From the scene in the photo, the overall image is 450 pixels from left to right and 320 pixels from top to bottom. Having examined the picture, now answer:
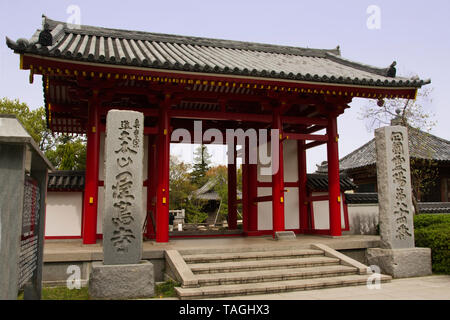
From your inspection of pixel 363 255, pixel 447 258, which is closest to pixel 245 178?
pixel 363 255

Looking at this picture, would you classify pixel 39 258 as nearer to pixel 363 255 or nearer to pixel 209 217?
pixel 363 255

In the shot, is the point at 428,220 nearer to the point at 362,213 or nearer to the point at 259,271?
the point at 362,213

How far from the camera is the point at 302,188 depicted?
12117 millimetres

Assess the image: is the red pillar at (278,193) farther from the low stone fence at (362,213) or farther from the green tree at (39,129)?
the green tree at (39,129)

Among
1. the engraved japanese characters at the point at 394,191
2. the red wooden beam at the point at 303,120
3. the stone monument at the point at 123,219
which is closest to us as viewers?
the stone monument at the point at 123,219

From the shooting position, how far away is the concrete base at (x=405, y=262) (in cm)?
810

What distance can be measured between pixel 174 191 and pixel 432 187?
19271mm

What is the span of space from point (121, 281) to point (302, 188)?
7208 millimetres

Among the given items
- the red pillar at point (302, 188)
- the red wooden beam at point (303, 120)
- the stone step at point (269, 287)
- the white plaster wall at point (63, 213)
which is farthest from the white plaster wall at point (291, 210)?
the white plaster wall at point (63, 213)

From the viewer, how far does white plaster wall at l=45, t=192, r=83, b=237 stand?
33.2 feet

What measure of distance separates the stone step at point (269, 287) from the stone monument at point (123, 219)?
0.78m

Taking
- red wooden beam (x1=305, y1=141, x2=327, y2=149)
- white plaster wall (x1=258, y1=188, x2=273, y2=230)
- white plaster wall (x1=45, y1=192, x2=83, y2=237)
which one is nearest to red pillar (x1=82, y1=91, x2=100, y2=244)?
white plaster wall (x1=45, y1=192, x2=83, y2=237)
